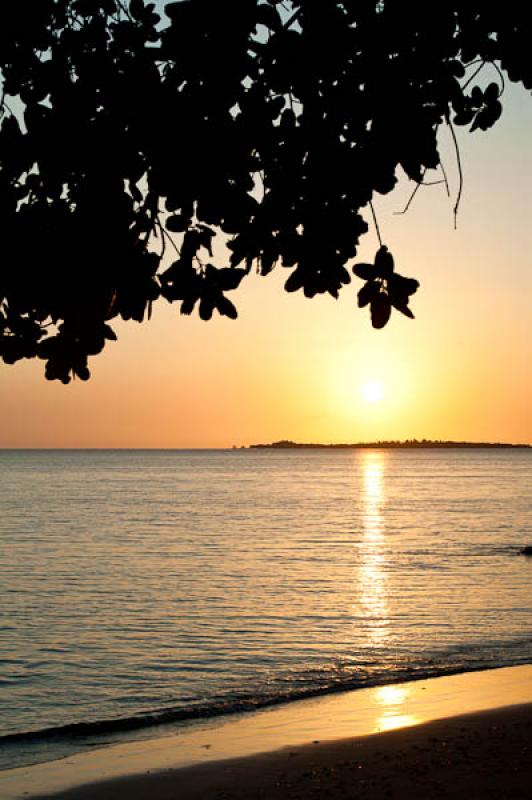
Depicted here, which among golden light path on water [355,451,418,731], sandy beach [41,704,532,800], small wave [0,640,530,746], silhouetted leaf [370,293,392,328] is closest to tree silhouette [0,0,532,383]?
silhouetted leaf [370,293,392,328]

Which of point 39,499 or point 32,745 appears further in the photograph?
point 39,499

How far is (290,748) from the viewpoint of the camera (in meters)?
12.8

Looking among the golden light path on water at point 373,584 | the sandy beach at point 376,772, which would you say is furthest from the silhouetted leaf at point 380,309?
the golden light path on water at point 373,584

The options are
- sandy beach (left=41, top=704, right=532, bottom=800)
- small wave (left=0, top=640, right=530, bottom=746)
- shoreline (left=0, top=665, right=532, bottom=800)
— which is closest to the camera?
sandy beach (left=41, top=704, right=532, bottom=800)

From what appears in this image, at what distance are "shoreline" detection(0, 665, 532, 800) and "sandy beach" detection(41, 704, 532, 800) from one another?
0.02 m

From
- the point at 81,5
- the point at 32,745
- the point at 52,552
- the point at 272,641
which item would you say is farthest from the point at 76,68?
the point at 52,552

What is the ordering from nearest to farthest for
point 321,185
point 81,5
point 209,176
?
point 209,176
point 321,185
point 81,5

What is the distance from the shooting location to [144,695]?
1786cm

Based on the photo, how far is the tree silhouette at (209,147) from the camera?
532 centimetres

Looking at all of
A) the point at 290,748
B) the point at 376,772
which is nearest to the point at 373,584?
the point at 290,748

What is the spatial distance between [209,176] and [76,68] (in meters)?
1.15

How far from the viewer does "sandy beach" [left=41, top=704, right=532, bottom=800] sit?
33.5 ft

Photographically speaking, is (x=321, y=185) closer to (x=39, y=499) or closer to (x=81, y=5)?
(x=81, y=5)

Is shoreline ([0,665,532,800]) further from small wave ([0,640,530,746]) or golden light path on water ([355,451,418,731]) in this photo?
small wave ([0,640,530,746])
